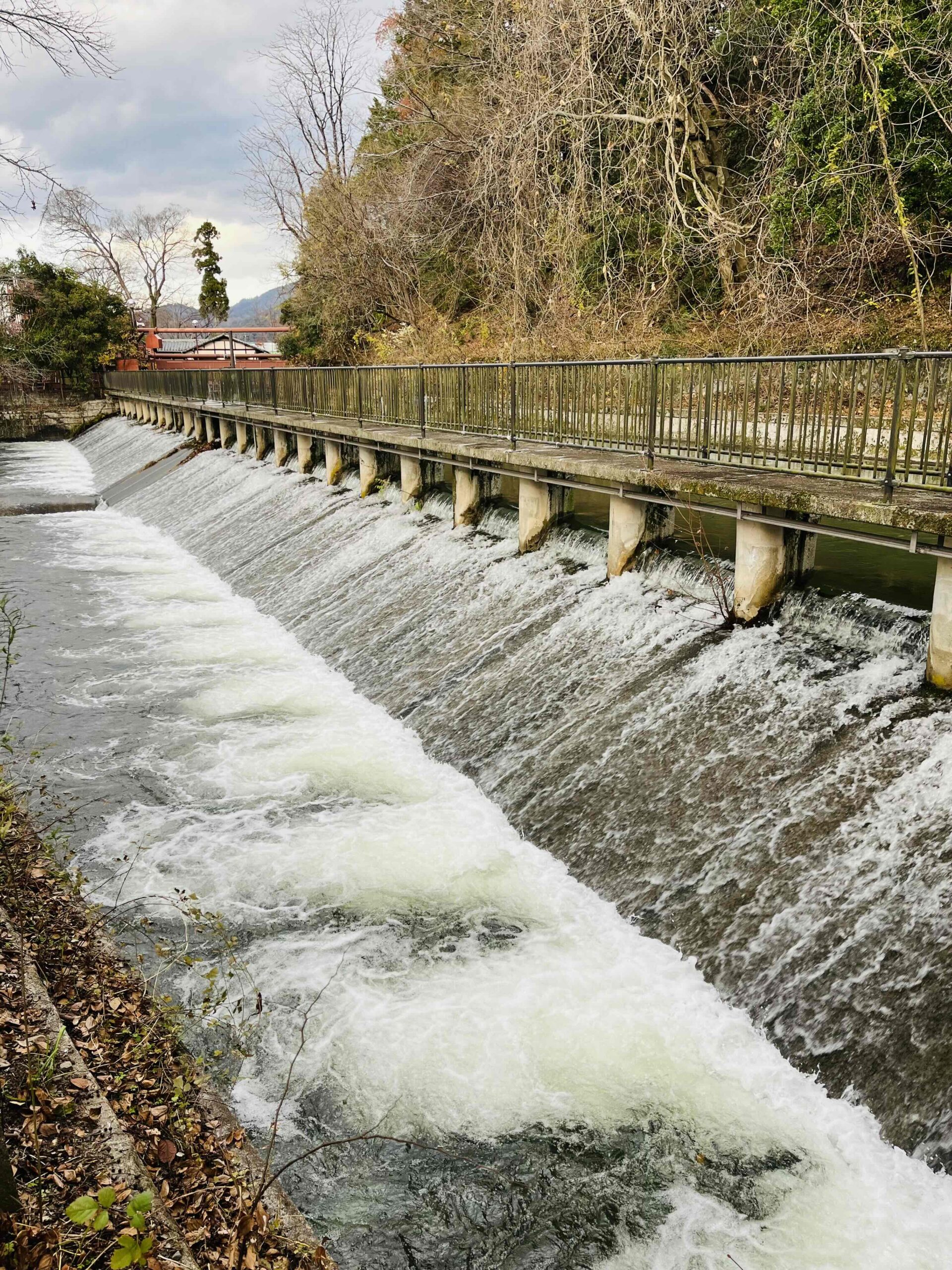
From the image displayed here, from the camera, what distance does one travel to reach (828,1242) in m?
4.00

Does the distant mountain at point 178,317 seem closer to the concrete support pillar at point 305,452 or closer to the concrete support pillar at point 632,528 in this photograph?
the concrete support pillar at point 305,452

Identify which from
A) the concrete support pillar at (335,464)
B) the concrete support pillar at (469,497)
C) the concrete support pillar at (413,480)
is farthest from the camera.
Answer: the concrete support pillar at (335,464)

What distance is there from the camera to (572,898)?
6535mm

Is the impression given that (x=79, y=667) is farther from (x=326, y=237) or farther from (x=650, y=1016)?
(x=326, y=237)

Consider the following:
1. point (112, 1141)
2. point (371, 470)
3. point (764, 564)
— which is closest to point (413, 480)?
point (371, 470)

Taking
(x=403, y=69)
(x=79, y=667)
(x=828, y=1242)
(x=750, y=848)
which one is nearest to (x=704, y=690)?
(x=750, y=848)

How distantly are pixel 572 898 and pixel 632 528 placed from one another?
418 centimetres

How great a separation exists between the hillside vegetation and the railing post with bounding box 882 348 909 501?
9.33 metres

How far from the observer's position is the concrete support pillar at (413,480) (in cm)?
1441

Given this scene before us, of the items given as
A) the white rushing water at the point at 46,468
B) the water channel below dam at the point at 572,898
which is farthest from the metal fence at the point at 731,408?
the white rushing water at the point at 46,468

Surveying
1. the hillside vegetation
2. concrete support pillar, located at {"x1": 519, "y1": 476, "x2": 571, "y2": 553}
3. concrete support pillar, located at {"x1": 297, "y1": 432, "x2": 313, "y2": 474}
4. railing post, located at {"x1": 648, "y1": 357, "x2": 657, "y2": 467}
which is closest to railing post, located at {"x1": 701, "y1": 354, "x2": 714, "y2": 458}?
railing post, located at {"x1": 648, "y1": 357, "x2": 657, "y2": 467}

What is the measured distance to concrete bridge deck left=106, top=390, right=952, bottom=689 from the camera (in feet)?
20.9

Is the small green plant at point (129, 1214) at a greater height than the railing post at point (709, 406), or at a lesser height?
lesser

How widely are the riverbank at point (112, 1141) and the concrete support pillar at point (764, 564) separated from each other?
534 centimetres
